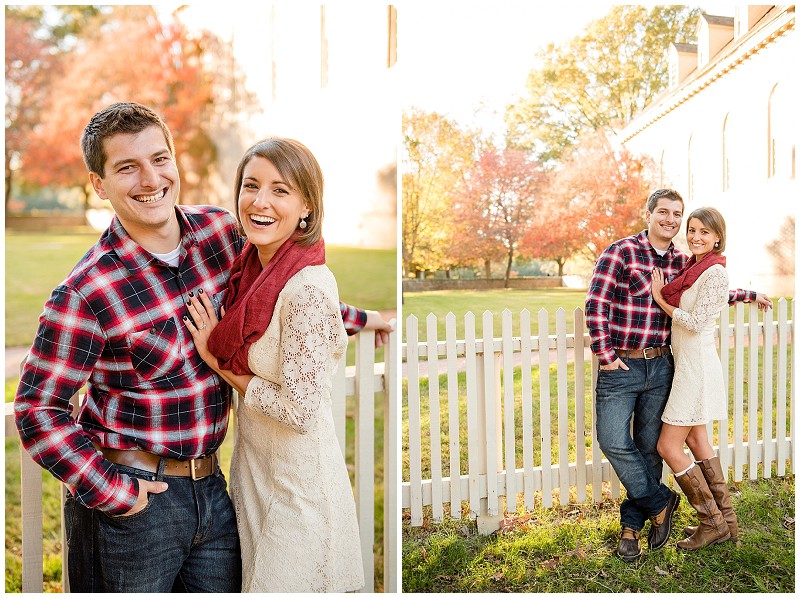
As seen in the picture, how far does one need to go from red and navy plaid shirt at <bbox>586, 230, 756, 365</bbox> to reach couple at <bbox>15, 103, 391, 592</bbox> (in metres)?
1.20

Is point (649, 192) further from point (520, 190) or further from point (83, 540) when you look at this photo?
point (83, 540)

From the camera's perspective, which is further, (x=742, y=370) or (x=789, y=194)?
(x=742, y=370)

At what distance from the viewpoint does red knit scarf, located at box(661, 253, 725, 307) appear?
7.73 feet

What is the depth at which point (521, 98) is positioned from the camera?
2.53 m

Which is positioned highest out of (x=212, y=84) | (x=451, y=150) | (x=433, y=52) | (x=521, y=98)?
(x=212, y=84)

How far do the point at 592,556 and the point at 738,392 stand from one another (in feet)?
2.89

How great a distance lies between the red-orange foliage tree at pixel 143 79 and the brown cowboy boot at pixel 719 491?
23.4ft

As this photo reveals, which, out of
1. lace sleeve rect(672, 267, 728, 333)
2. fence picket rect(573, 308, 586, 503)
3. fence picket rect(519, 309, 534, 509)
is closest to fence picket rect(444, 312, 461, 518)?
fence picket rect(519, 309, 534, 509)

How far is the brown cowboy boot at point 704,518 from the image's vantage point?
2465 mm

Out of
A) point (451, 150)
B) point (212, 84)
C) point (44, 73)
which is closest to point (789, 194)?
point (451, 150)

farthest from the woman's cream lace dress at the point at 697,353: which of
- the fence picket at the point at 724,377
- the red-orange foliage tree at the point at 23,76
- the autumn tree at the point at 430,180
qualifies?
the red-orange foliage tree at the point at 23,76

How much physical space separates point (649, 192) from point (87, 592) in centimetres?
226

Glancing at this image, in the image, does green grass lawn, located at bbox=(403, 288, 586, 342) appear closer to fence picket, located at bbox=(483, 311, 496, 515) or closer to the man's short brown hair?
fence picket, located at bbox=(483, 311, 496, 515)

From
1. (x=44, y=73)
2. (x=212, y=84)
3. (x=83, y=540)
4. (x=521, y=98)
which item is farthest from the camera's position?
(x=44, y=73)
